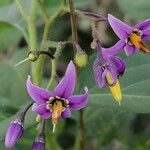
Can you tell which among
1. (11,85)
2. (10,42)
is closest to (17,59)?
(10,42)

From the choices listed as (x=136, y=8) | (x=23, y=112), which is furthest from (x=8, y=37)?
(x=23, y=112)

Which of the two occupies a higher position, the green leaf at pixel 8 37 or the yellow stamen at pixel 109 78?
the green leaf at pixel 8 37

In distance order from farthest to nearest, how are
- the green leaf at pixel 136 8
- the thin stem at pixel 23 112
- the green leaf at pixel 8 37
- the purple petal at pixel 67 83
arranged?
the green leaf at pixel 8 37 → the green leaf at pixel 136 8 → the thin stem at pixel 23 112 → the purple petal at pixel 67 83

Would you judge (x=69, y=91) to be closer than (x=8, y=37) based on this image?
Yes

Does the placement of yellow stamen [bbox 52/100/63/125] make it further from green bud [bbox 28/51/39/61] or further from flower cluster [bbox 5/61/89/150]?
green bud [bbox 28/51/39/61]

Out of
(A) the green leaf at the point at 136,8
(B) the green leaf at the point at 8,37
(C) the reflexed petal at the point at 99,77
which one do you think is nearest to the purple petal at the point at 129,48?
(C) the reflexed petal at the point at 99,77

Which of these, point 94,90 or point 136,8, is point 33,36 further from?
point 136,8

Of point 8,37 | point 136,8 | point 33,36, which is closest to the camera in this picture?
point 33,36

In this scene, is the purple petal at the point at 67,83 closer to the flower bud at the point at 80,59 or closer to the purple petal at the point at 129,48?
the flower bud at the point at 80,59
